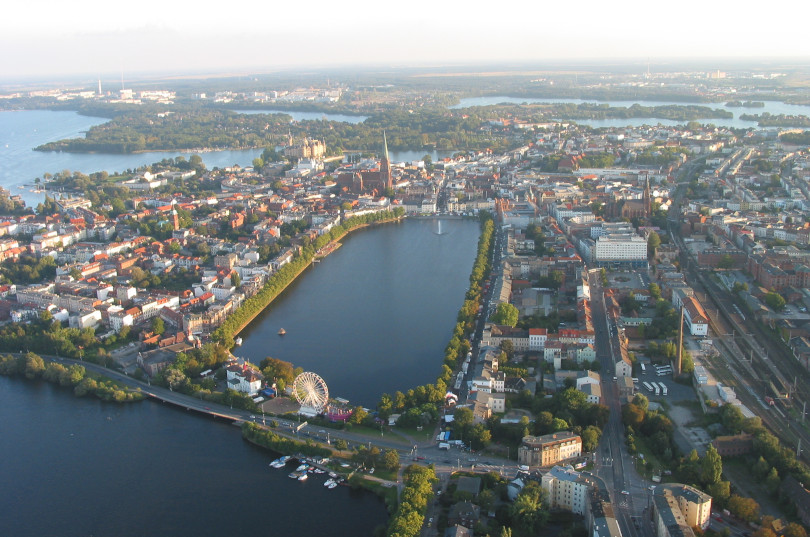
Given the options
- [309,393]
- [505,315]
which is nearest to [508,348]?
[505,315]

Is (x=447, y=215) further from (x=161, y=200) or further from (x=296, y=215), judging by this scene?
(x=161, y=200)

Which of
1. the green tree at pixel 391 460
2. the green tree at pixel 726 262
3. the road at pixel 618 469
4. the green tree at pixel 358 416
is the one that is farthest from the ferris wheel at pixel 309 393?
the green tree at pixel 726 262

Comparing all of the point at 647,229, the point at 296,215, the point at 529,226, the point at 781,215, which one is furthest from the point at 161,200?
the point at 781,215

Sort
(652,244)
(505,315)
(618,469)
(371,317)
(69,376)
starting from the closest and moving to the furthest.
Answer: (618,469), (69,376), (505,315), (371,317), (652,244)

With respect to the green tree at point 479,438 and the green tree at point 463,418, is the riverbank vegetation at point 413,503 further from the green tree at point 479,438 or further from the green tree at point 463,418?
the green tree at point 463,418

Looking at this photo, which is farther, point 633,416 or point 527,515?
point 633,416

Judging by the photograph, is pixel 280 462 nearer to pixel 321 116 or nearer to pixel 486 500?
pixel 486 500

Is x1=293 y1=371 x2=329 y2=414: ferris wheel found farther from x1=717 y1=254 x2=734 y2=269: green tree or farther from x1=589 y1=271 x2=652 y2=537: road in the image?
x1=717 y1=254 x2=734 y2=269: green tree
